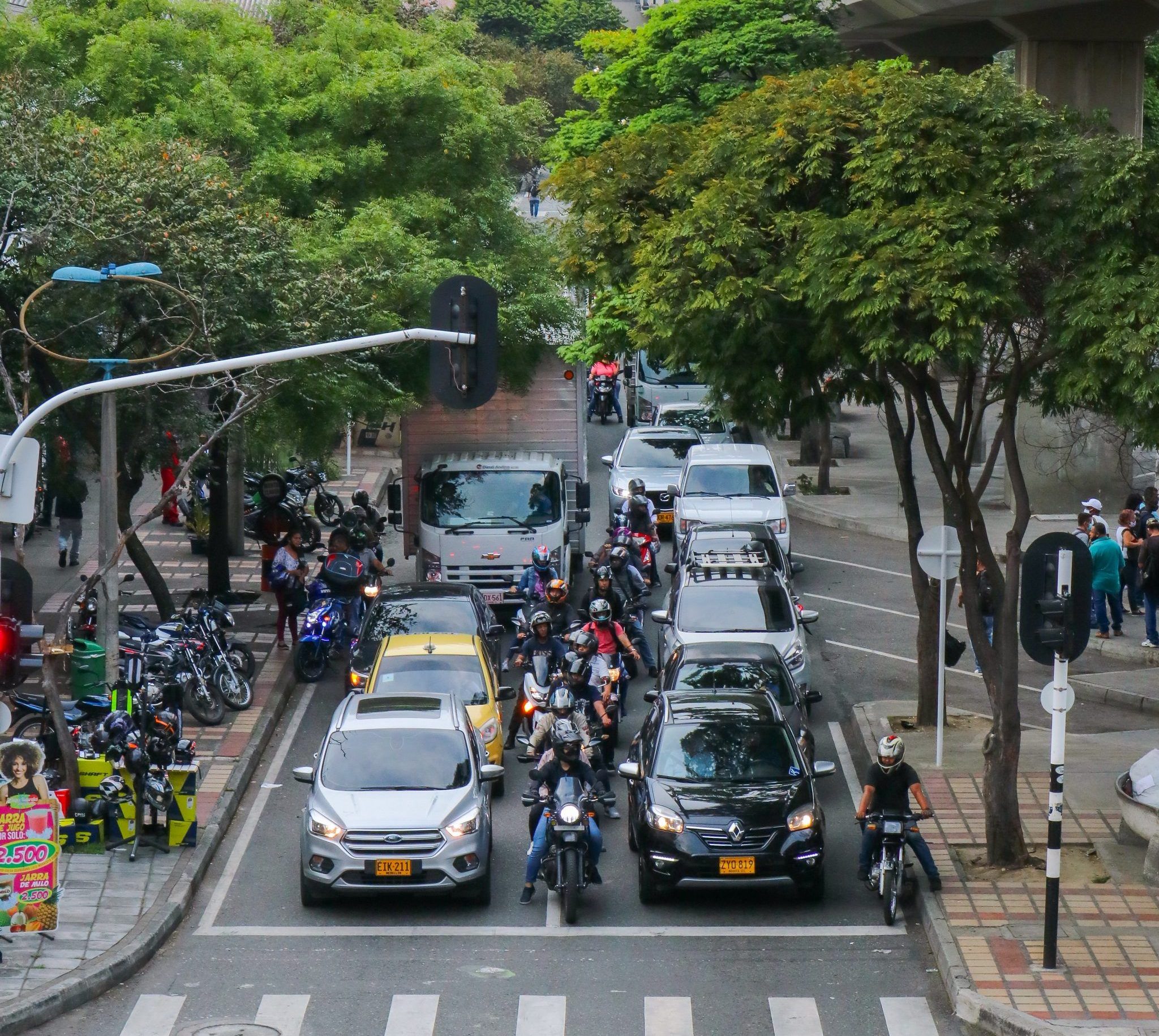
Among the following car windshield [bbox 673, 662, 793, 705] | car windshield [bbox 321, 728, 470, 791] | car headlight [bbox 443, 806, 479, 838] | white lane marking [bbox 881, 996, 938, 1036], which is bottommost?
white lane marking [bbox 881, 996, 938, 1036]

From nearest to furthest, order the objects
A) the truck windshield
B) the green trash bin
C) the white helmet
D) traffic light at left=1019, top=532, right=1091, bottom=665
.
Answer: traffic light at left=1019, top=532, right=1091, bottom=665
the white helmet
the green trash bin
the truck windshield

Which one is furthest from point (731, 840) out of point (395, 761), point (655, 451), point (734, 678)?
point (655, 451)

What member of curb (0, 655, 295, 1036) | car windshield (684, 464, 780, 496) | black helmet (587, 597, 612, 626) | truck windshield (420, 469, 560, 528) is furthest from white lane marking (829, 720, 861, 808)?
car windshield (684, 464, 780, 496)

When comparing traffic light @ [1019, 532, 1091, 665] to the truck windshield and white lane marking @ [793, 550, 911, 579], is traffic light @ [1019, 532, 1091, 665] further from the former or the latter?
white lane marking @ [793, 550, 911, 579]

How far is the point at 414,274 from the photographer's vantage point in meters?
24.4

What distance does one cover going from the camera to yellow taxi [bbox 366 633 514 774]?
18.2 metres

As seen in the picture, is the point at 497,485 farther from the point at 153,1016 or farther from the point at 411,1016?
the point at 153,1016

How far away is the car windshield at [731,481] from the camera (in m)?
→ 29.2

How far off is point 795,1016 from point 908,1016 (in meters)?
0.81

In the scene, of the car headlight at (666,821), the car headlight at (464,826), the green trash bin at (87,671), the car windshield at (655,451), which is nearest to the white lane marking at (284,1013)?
the car headlight at (464,826)

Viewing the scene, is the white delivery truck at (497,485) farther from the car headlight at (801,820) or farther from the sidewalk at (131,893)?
the car headlight at (801,820)

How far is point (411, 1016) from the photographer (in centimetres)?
1241

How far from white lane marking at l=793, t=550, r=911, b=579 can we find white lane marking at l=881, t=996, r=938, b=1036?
1645 centimetres

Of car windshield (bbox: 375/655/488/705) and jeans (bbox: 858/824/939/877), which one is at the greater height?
car windshield (bbox: 375/655/488/705)
